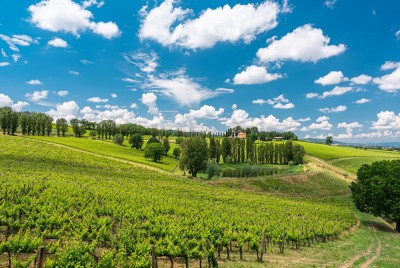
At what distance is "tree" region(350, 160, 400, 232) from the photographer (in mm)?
39531

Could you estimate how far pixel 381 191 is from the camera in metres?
40.3

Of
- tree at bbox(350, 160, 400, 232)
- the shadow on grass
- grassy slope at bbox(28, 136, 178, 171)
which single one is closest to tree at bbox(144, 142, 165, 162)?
grassy slope at bbox(28, 136, 178, 171)

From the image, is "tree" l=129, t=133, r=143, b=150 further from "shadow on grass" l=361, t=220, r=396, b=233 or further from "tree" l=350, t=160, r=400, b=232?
"shadow on grass" l=361, t=220, r=396, b=233

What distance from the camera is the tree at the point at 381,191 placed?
39.5 meters

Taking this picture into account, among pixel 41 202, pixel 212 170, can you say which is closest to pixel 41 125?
pixel 212 170

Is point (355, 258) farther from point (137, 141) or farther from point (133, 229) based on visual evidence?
point (137, 141)

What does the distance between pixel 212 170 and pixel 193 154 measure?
7.60 metres

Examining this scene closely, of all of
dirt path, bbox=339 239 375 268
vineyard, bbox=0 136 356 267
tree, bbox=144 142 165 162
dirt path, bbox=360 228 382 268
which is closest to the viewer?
vineyard, bbox=0 136 356 267

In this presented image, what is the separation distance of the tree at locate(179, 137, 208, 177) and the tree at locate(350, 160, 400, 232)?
148ft

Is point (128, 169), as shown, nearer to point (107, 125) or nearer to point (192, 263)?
point (192, 263)

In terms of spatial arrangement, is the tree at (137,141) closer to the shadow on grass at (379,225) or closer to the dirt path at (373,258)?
the shadow on grass at (379,225)

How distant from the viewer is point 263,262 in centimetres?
2047

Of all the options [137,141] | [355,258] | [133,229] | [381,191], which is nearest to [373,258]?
[355,258]

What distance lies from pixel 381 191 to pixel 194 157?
165 feet
